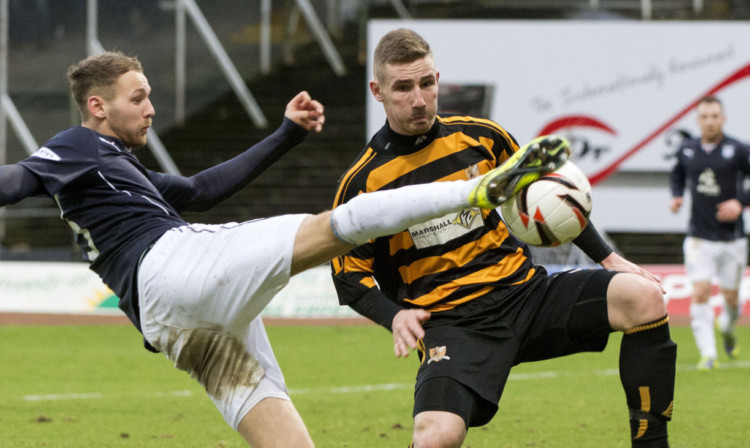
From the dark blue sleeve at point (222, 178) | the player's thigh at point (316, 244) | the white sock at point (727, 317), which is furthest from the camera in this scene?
the white sock at point (727, 317)

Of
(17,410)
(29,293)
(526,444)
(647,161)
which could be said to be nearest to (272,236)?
(526,444)

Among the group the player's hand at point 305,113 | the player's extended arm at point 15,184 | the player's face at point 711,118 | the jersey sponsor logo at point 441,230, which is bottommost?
the player's face at point 711,118

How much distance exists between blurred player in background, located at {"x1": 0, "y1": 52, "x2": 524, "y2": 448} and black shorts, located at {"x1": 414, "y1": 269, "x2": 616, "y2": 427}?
0.64 metres

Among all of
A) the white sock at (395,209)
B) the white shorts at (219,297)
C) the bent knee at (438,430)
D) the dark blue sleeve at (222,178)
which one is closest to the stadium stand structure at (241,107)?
the dark blue sleeve at (222,178)

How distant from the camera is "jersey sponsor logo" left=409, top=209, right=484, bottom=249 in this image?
4.75 meters

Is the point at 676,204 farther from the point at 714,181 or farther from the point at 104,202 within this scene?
the point at 104,202

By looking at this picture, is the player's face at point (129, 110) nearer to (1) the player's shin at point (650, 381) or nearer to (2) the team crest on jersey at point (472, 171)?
(2) the team crest on jersey at point (472, 171)

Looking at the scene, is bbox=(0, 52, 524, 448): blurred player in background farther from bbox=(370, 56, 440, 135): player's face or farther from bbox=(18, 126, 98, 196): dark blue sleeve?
bbox=(370, 56, 440, 135): player's face

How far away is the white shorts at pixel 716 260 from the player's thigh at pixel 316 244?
23.5ft

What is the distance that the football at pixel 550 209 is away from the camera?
4.20m

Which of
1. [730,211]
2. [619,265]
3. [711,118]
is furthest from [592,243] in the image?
[711,118]

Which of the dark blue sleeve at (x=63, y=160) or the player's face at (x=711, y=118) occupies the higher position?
the dark blue sleeve at (x=63, y=160)

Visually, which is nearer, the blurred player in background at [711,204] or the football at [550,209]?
the football at [550,209]

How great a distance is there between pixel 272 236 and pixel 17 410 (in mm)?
4904
